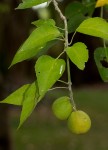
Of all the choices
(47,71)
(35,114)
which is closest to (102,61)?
(47,71)

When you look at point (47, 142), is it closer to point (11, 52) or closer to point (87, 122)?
point (11, 52)

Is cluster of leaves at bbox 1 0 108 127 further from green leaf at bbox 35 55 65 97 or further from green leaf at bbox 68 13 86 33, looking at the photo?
green leaf at bbox 68 13 86 33

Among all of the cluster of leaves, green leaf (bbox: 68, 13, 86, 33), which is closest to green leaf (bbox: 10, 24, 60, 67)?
the cluster of leaves

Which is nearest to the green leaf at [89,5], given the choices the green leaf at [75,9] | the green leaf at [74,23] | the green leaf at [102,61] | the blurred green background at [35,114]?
the green leaf at [75,9]

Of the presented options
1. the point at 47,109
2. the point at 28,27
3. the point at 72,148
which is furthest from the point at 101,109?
the point at 28,27

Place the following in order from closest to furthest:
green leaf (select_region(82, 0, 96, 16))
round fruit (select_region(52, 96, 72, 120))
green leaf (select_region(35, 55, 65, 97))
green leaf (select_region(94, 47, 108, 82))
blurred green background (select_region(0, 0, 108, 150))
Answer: green leaf (select_region(35, 55, 65, 97)) → round fruit (select_region(52, 96, 72, 120)) → green leaf (select_region(94, 47, 108, 82)) → green leaf (select_region(82, 0, 96, 16)) → blurred green background (select_region(0, 0, 108, 150))

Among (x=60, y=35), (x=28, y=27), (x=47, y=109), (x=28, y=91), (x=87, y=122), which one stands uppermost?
(x=60, y=35)
